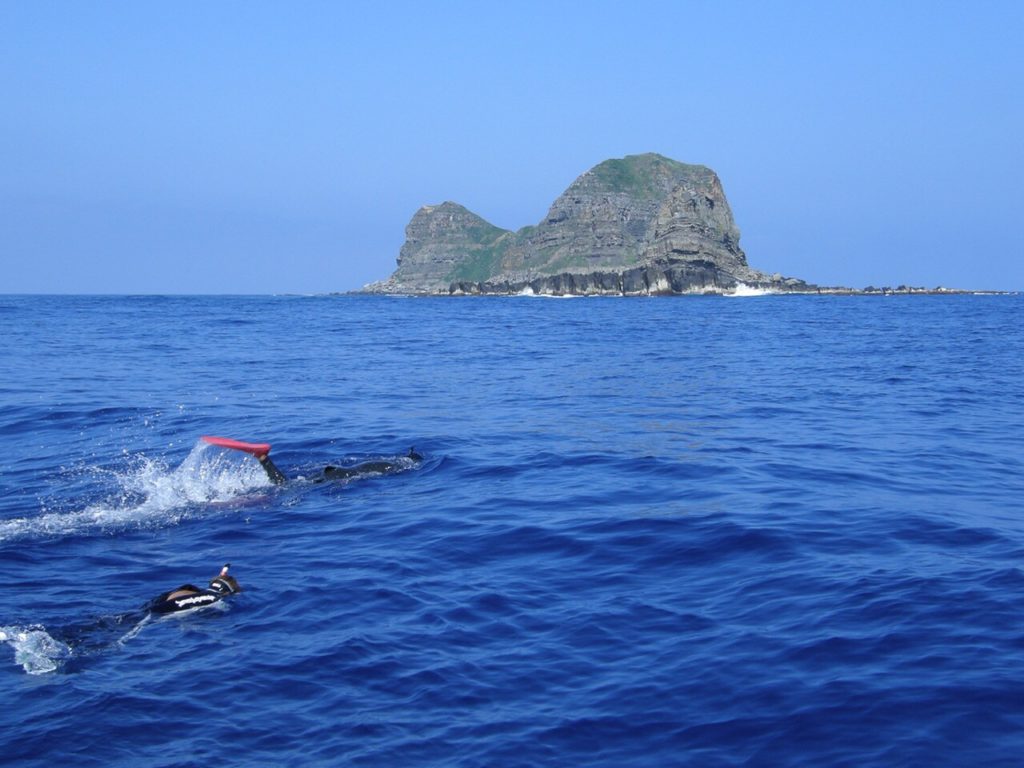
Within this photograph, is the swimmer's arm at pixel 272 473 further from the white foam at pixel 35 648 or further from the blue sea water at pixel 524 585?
the white foam at pixel 35 648

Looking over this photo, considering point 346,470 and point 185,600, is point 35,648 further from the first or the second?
point 346,470

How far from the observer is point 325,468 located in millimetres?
18469

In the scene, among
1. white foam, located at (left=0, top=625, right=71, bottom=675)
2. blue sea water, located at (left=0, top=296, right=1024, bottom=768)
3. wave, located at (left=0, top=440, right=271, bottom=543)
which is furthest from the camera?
wave, located at (left=0, top=440, right=271, bottom=543)

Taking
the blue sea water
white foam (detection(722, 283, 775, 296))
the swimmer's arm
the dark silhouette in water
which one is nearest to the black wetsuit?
the blue sea water

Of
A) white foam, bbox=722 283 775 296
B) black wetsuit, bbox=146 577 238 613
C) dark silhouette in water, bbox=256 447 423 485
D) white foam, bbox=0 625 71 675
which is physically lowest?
white foam, bbox=0 625 71 675

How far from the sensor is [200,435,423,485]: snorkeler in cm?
1692

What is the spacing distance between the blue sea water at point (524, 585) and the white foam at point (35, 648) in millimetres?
34

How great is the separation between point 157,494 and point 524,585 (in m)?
8.67

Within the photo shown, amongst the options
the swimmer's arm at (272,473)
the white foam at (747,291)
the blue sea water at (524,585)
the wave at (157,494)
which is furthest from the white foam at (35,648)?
the white foam at (747,291)

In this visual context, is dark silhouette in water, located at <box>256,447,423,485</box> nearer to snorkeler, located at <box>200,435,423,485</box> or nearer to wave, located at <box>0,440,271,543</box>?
snorkeler, located at <box>200,435,423,485</box>

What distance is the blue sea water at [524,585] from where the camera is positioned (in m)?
7.85

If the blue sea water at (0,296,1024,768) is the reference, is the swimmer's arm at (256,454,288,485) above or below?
above

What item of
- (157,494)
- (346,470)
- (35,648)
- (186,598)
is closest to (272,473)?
(346,470)

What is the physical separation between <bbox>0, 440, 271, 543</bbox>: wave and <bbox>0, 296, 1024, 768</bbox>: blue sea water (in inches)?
3.5
